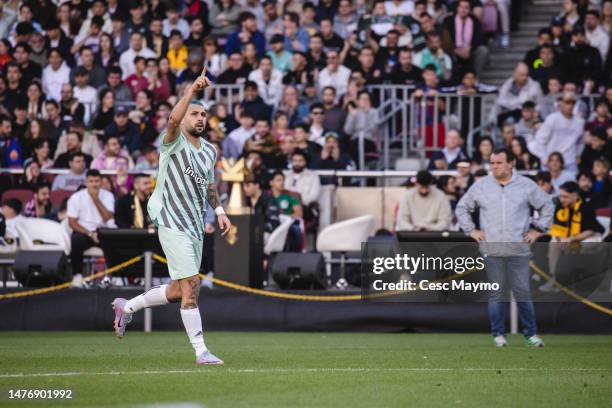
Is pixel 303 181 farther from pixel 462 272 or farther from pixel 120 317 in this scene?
pixel 120 317

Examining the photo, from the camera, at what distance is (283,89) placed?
24453 millimetres

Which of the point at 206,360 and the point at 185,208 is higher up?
the point at 185,208

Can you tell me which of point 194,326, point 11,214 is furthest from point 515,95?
point 194,326

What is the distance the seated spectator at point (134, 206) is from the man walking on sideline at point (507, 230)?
691 centimetres

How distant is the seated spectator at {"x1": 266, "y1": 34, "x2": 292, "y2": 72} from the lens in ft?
83.9

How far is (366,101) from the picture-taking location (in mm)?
23141

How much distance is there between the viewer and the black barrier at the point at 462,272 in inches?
650

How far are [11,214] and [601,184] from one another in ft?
30.1

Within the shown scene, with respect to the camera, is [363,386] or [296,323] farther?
[296,323]

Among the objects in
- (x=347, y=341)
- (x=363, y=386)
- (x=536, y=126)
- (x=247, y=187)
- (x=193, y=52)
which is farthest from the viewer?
(x=193, y=52)

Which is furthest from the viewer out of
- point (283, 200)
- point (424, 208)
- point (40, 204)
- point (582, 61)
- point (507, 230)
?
point (582, 61)

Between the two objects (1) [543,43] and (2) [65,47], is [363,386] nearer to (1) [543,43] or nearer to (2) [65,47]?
(1) [543,43]

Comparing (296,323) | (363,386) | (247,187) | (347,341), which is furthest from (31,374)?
(247,187)

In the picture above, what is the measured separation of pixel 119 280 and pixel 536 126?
7402 mm
